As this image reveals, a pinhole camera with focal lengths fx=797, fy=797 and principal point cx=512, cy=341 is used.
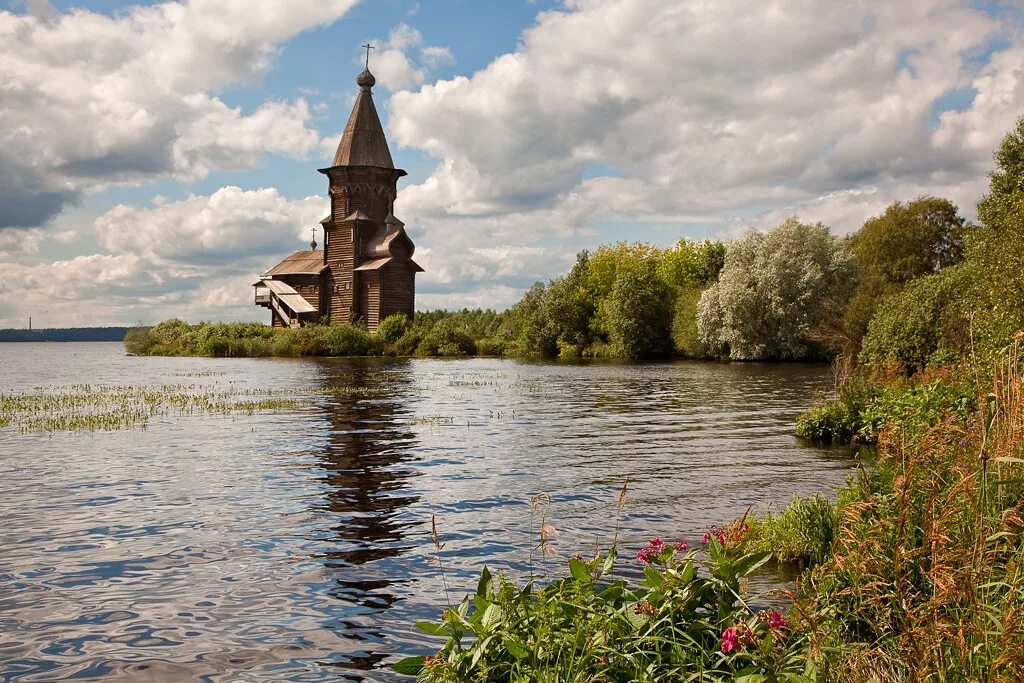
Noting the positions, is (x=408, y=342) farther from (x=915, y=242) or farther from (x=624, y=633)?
(x=624, y=633)

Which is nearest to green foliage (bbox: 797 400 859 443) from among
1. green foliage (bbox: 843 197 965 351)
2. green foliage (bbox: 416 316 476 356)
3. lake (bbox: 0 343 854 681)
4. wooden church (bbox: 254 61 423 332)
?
lake (bbox: 0 343 854 681)

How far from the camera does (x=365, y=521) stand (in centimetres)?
1180

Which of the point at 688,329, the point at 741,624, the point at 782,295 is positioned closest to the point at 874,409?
the point at 741,624

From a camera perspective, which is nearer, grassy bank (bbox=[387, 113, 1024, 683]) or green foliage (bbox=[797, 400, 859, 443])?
grassy bank (bbox=[387, 113, 1024, 683])

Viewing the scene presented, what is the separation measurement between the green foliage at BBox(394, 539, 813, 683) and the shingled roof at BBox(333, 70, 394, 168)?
7558 cm

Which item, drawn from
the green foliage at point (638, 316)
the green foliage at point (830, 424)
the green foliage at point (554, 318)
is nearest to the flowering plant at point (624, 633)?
the green foliage at point (830, 424)

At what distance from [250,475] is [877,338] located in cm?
2290

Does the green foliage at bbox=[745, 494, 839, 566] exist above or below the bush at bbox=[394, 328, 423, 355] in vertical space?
below

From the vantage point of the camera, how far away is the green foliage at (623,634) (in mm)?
4777

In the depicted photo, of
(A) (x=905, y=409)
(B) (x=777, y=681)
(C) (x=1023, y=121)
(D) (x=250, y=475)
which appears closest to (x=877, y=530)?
(B) (x=777, y=681)

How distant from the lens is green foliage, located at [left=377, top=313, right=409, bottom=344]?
243 feet

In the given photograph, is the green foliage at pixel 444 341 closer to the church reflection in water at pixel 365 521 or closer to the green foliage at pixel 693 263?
the green foliage at pixel 693 263

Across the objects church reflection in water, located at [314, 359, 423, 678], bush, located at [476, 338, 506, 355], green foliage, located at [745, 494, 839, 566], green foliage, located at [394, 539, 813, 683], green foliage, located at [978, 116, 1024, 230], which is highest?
green foliage, located at [978, 116, 1024, 230]

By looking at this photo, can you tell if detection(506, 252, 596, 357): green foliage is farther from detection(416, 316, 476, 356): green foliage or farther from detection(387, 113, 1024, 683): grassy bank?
detection(387, 113, 1024, 683): grassy bank
